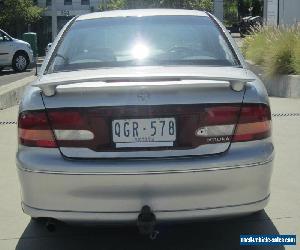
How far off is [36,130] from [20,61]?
57.0 ft

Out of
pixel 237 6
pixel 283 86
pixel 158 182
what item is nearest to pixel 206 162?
pixel 158 182

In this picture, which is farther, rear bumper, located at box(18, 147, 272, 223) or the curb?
the curb

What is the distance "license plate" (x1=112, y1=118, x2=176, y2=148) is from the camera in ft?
10.5

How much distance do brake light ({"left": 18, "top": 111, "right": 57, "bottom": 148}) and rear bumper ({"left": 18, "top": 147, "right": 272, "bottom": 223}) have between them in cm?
18

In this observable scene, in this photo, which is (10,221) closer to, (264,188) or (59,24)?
(264,188)

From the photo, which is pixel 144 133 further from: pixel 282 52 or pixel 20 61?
pixel 20 61

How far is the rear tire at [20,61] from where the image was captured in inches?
780

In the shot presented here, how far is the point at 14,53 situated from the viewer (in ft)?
64.5

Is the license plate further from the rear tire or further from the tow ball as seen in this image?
the rear tire

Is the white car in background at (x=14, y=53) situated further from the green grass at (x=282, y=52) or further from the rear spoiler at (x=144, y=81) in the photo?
the rear spoiler at (x=144, y=81)

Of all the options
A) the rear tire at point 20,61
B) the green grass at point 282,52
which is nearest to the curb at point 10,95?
the green grass at point 282,52

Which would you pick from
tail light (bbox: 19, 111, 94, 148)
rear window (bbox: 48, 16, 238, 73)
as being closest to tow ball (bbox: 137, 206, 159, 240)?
tail light (bbox: 19, 111, 94, 148)

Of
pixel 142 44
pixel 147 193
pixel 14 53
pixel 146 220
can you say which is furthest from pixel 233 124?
pixel 14 53

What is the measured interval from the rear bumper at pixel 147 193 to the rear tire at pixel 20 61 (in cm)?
1723
